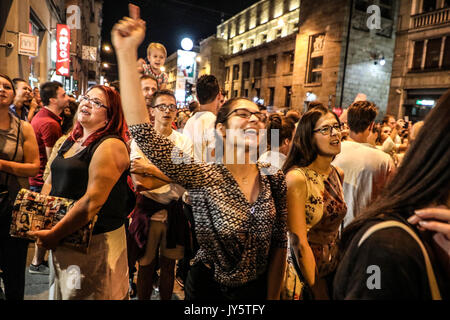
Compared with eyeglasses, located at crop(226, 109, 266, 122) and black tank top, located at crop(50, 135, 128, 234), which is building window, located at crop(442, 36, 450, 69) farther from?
black tank top, located at crop(50, 135, 128, 234)

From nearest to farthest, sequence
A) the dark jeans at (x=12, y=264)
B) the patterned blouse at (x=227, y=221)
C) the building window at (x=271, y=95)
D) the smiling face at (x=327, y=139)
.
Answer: the patterned blouse at (x=227, y=221) → the smiling face at (x=327, y=139) → the dark jeans at (x=12, y=264) → the building window at (x=271, y=95)

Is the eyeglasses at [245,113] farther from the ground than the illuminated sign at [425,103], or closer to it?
closer to it

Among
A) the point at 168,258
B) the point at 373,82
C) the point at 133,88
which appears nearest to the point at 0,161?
the point at 168,258

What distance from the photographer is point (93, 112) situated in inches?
81.4

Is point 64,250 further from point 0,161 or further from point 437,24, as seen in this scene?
point 437,24

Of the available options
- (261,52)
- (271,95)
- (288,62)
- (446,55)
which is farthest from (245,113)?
(261,52)

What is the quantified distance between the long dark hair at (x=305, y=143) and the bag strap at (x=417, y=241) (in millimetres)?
1446

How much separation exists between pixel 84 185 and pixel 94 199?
0.54 ft

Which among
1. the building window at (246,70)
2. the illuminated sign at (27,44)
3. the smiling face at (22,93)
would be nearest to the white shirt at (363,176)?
the smiling face at (22,93)

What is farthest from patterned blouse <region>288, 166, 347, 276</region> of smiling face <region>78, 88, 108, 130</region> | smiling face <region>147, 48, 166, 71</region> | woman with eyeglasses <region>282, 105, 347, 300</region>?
smiling face <region>147, 48, 166, 71</region>

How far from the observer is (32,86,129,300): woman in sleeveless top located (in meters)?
1.90

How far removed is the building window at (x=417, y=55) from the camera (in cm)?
2053

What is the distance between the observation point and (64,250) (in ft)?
6.51

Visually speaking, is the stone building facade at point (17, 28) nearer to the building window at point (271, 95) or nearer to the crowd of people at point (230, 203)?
the crowd of people at point (230, 203)
